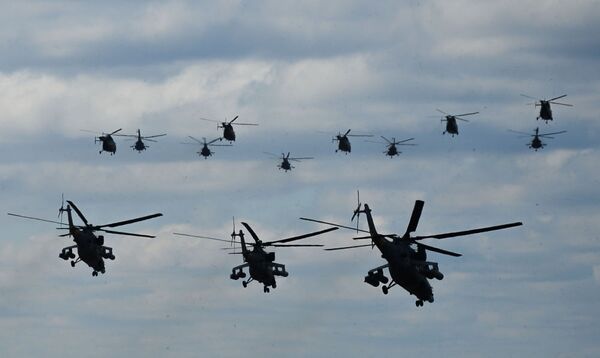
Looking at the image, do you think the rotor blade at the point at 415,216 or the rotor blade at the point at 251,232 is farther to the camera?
the rotor blade at the point at 251,232

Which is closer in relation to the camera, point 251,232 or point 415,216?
point 415,216

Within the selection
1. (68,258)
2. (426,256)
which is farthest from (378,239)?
(68,258)

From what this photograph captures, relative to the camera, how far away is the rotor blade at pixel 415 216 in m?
157

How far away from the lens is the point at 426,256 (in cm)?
16838

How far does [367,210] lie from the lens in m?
180

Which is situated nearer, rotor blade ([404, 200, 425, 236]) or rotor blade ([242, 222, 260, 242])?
rotor blade ([404, 200, 425, 236])

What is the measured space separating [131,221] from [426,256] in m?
33.1

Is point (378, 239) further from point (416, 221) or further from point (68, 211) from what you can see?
point (68, 211)

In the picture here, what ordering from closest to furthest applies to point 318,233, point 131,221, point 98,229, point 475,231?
point 475,231, point 318,233, point 131,221, point 98,229

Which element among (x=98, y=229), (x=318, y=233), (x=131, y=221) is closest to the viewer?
(x=318, y=233)

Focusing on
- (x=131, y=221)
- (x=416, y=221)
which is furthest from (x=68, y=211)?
(x=416, y=221)

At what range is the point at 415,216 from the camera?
6334 inches

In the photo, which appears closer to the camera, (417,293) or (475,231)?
(475,231)

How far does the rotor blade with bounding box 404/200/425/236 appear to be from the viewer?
157250 millimetres
